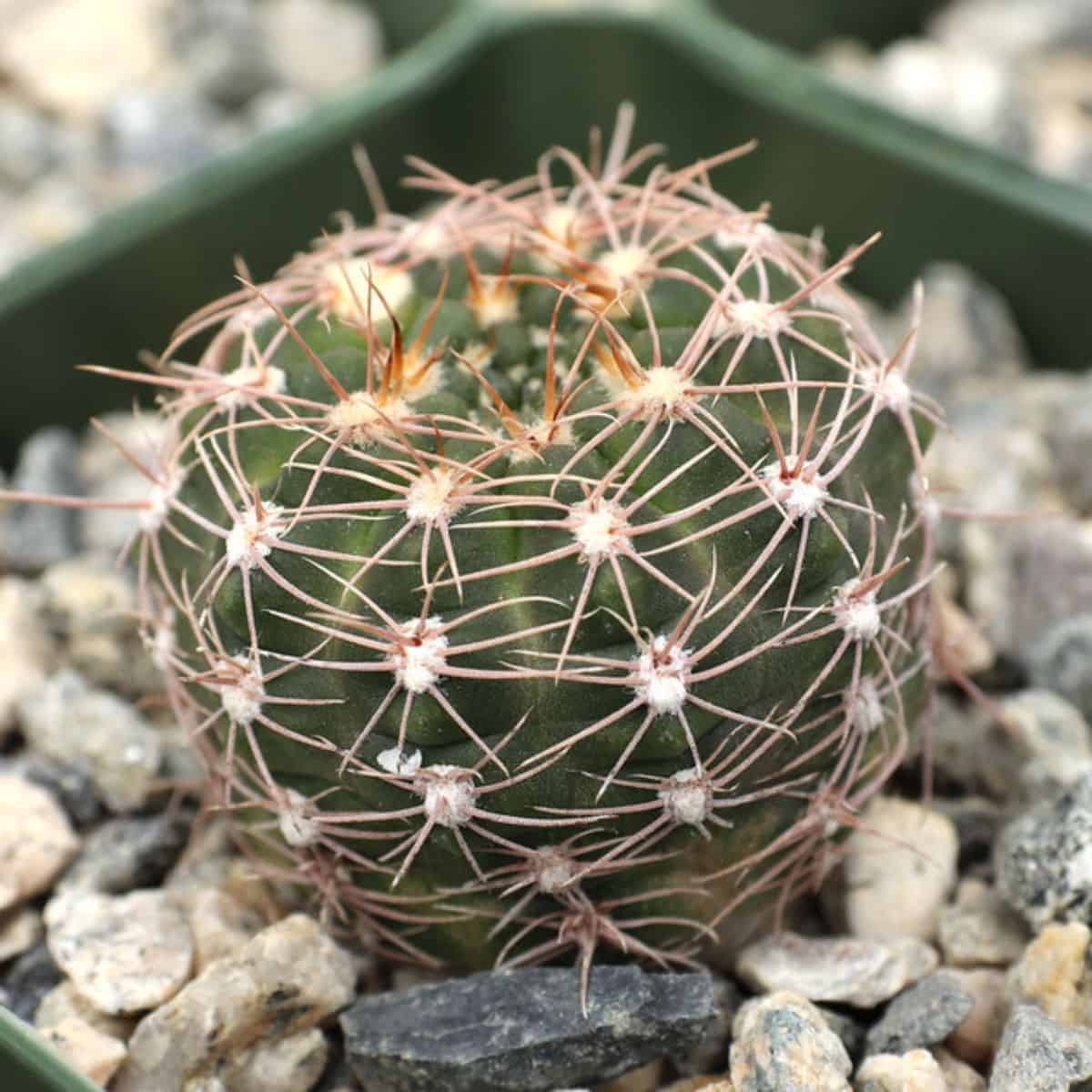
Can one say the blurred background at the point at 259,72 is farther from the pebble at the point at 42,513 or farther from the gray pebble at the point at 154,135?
the pebble at the point at 42,513

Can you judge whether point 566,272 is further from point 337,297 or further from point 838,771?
point 838,771

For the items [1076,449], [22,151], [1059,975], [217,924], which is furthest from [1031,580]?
[22,151]

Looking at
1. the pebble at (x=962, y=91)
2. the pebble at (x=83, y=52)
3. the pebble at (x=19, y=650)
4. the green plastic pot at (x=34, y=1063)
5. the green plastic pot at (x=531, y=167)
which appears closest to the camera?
the green plastic pot at (x=34, y=1063)

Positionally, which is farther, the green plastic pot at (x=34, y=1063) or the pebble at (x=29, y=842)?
the pebble at (x=29, y=842)

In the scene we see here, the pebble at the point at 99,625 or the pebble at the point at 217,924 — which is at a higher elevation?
the pebble at the point at 99,625

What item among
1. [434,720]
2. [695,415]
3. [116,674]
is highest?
[695,415]

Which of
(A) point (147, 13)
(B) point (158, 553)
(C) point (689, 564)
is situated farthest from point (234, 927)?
(A) point (147, 13)

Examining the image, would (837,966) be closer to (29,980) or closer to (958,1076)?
(958,1076)

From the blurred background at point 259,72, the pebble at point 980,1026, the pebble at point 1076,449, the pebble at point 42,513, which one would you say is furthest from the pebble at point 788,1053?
the blurred background at point 259,72
